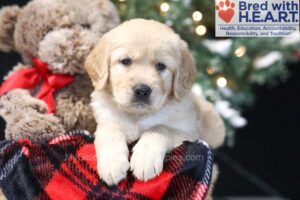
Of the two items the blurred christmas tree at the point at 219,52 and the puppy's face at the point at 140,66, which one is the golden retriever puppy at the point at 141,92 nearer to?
the puppy's face at the point at 140,66

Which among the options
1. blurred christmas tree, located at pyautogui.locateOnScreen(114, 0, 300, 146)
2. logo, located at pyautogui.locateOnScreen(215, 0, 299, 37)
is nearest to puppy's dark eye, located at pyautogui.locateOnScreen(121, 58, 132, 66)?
logo, located at pyautogui.locateOnScreen(215, 0, 299, 37)

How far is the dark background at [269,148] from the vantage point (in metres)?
3.96

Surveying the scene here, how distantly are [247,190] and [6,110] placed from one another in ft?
9.04

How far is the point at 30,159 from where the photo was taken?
62.5 inches

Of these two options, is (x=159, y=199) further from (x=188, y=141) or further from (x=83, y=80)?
(x=83, y=80)

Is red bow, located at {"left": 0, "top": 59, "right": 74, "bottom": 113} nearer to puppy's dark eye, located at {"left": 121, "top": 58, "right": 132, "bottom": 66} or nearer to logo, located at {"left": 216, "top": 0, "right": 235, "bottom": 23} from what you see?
puppy's dark eye, located at {"left": 121, "top": 58, "right": 132, "bottom": 66}

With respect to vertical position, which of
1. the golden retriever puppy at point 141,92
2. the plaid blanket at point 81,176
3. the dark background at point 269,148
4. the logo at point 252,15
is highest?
the logo at point 252,15

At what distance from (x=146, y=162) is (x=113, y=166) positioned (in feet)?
0.35

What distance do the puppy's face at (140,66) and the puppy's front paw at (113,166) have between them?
217mm

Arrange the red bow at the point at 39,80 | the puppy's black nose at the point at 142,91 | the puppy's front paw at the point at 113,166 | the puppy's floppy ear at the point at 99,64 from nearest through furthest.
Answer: the puppy's front paw at the point at 113,166, the puppy's black nose at the point at 142,91, the puppy's floppy ear at the point at 99,64, the red bow at the point at 39,80

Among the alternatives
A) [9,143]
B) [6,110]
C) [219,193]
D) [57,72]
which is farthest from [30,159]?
[219,193]

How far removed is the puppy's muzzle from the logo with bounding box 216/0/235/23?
1.71ft

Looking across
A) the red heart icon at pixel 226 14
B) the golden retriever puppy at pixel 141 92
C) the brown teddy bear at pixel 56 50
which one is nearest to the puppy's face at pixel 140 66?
the golden retriever puppy at pixel 141 92

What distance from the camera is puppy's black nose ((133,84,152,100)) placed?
5.29ft
